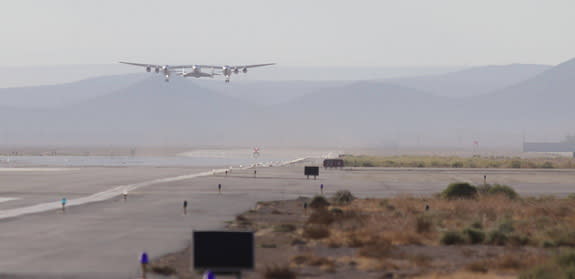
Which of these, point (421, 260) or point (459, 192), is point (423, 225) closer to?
point (421, 260)

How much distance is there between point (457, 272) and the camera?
21.3 meters

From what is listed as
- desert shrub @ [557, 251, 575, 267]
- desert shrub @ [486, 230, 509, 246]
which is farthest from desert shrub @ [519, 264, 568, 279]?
desert shrub @ [486, 230, 509, 246]

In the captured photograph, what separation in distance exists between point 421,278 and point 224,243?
271 inches

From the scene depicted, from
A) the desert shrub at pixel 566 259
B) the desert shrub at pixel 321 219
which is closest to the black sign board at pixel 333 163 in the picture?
the desert shrub at pixel 321 219

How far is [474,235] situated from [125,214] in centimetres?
1832

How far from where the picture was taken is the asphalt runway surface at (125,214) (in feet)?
→ 77.3

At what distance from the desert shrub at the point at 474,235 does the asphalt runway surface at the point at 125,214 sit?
9978 millimetres

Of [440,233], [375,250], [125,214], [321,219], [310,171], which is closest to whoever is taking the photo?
[375,250]

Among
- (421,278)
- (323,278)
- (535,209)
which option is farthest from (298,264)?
(535,209)

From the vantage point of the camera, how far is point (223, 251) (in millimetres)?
15461

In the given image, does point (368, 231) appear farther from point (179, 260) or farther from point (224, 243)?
point (224, 243)

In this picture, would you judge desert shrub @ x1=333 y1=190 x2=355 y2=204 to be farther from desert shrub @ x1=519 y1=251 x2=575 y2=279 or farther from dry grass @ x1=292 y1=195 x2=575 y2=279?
desert shrub @ x1=519 y1=251 x2=575 y2=279

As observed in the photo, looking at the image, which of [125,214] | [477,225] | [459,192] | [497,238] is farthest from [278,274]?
[459,192]

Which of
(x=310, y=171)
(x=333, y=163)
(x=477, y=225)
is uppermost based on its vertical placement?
(x=333, y=163)
